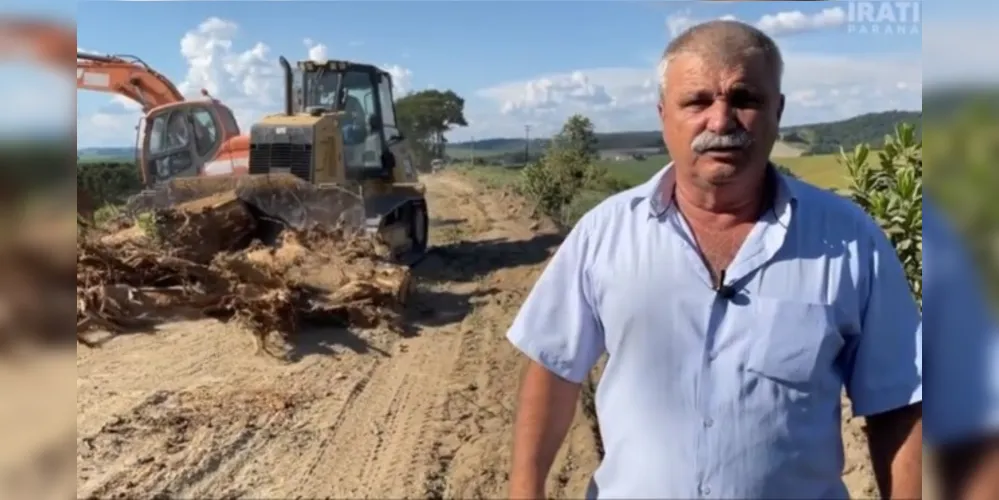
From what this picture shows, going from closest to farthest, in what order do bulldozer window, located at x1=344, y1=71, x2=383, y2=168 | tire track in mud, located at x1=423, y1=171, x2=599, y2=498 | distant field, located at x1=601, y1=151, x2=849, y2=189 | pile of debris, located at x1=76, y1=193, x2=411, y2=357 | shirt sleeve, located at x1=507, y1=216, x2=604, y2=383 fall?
shirt sleeve, located at x1=507, y1=216, x2=604, y2=383
tire track in mud, located at x1=423, y1=171, x2=599, y2=498
distant field, located at x1=601, y1=151, x2=849, y2=189
pile of debris, located at x1=76, y1=193, x2=411, y2=357
bulldozer window, located at x1=344, y1=71, x2=383, y2=168

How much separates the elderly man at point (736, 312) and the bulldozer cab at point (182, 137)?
8.24 m

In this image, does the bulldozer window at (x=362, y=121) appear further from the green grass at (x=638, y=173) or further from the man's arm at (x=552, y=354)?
the man's arm at (x=552, y=354)

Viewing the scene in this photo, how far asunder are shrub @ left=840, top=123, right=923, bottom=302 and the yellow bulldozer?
4490 mm

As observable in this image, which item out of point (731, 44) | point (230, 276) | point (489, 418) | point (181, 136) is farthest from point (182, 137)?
point (731, 44)

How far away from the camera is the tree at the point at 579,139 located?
10866 millimetres

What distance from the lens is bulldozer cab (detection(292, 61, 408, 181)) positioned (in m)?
9.35

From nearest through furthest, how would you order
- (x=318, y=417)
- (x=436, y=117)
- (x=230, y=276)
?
1. (x=318, y=417)
2. (x=230, y=276)
3. (x=436, y=117)

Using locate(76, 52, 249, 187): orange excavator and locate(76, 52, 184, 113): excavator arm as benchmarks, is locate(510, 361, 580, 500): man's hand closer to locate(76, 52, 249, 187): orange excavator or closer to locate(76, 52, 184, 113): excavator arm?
locate(76, 52, 184, 113): excavator arm

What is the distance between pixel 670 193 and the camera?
5.65 ft

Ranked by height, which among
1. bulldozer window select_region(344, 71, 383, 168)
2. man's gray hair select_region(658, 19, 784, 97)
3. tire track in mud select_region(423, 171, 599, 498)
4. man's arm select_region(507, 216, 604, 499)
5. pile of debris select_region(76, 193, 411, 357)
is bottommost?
tire track in mud select_region(423, 171, 599, 498)

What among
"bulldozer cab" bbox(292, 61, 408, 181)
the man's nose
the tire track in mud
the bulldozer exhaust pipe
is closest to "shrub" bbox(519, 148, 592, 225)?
the tire track in mud

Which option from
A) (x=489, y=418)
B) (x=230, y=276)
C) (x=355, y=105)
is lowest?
(x=489, y=418)

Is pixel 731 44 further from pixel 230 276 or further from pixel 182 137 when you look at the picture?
pixel 182 137

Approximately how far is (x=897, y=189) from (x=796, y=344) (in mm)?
3249
